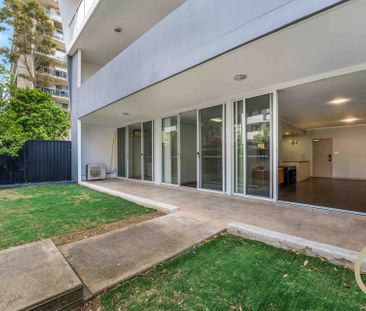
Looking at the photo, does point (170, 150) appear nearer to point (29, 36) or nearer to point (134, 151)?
point (134, 151)

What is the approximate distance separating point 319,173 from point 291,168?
12.9 ft

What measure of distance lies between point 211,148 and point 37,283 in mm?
4802

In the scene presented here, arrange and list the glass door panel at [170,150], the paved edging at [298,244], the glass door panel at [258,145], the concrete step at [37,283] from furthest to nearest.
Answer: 1. the glass door panel at [170,150]
2. the glass door panel at [258,145]
3. the paved edging at [298,244]
4. the concrete step at [37,283]

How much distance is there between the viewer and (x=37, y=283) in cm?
167

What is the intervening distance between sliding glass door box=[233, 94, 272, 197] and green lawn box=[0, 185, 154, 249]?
8.09 ft

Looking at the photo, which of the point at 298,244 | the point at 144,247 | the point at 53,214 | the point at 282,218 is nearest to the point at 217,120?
the point at 282,218

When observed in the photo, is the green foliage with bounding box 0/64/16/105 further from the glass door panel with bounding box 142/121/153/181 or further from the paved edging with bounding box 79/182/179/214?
the paved edging with bounding box 79/182/179/214

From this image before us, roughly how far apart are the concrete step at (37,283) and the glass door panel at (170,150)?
195 inches

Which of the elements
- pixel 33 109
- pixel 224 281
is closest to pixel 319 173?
pixel 224 281

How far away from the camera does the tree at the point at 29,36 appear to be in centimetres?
1327

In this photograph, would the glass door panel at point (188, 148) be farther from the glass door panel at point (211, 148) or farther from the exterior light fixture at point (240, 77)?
the exterior light fixture at point (240, 77)

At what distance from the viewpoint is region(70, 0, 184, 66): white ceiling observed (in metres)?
5.78

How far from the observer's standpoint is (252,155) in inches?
193

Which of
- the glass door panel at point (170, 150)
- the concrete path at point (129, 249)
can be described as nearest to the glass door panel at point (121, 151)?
the glass door panel at point (170, 150)
